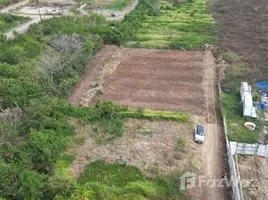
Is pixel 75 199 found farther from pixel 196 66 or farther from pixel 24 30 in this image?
pixel 24 30

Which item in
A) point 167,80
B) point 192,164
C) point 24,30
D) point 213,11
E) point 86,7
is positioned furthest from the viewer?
point 86,7

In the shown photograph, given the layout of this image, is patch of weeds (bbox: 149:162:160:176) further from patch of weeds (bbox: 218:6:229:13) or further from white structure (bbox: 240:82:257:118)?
patch of weeds (bbox: 218:6:229:13)

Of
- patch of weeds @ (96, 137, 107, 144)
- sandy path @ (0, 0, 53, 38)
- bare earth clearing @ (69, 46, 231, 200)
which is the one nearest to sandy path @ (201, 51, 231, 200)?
bare earth clearing @ (69, 46, 231, 200)

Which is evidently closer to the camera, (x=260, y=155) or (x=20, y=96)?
(x=260, y=155)

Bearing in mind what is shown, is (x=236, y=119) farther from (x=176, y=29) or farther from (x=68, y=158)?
(x=176, y=29)

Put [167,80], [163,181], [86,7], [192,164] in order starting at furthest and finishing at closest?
1. [86,7]
2. [167,80]
3. [192,164]
4. [163,181]

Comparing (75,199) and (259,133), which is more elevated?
(75,199)

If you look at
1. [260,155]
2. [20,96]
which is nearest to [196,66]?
[260,155]
